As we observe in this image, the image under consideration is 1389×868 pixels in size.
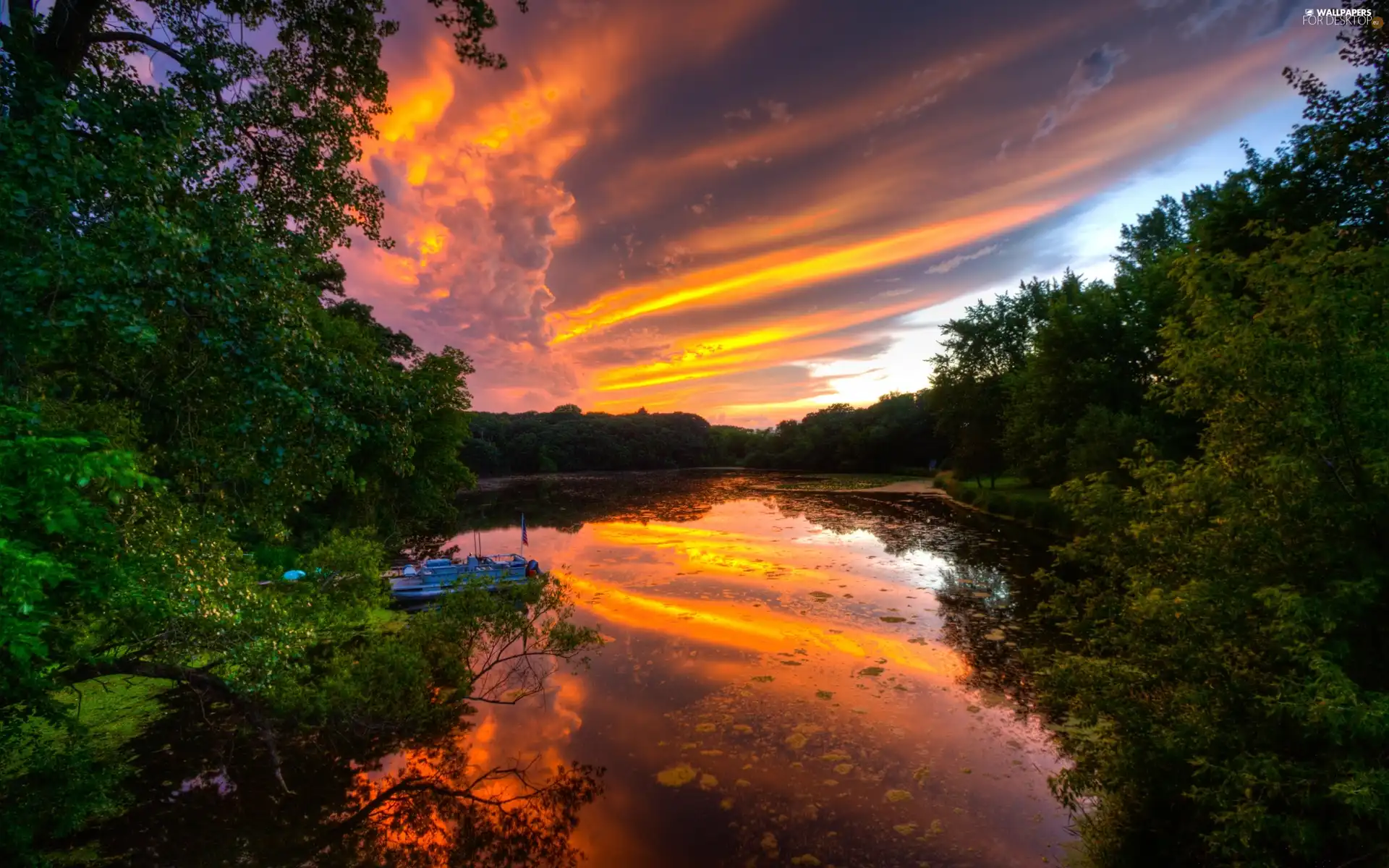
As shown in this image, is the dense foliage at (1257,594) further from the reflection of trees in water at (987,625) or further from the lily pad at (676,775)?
the lily pad at (676,775)

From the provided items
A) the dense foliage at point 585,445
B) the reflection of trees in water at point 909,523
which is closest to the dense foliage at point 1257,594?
the reflection of trees in water at point 909,523

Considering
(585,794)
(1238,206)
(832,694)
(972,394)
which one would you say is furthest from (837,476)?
(585,794)

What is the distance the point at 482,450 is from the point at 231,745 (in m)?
96.4

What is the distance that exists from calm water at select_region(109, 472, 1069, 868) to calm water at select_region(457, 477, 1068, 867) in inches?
1.9

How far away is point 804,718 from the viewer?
12.2 metres

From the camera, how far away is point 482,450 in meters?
102

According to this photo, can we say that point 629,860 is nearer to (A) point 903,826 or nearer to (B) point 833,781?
(B) point 833,781

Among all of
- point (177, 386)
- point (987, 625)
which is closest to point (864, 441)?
point (987, 625)

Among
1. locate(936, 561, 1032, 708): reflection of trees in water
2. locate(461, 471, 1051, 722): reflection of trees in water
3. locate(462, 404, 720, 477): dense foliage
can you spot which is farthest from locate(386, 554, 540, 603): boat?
locate(462, 404, 720, 477): dense foliage

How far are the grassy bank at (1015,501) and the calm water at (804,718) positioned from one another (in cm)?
586

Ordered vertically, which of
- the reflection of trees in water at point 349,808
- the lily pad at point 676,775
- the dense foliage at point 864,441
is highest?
the dense foliage at point 864,441

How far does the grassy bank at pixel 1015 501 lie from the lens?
1193 inches

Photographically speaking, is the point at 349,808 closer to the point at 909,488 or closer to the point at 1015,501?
the point at 1015,501

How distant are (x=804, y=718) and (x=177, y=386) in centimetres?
1273
